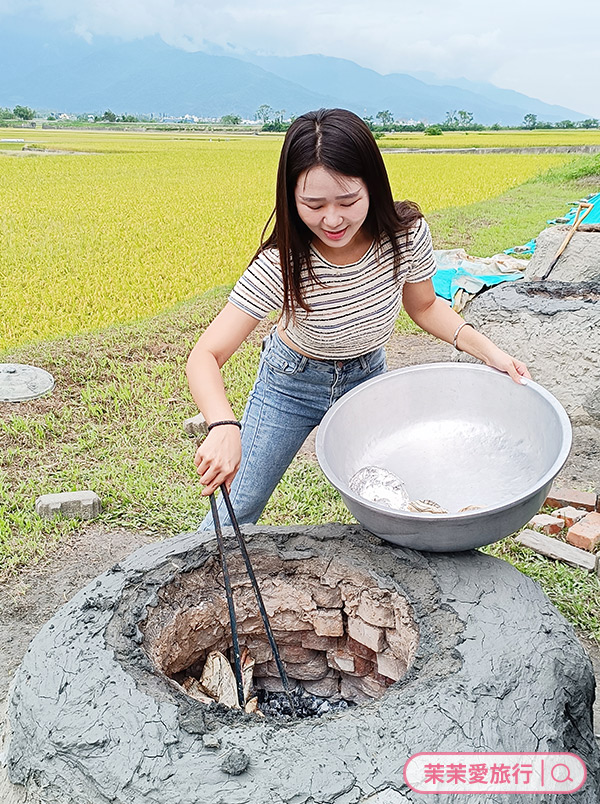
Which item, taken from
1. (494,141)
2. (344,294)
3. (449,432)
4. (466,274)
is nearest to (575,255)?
A: (466,274)

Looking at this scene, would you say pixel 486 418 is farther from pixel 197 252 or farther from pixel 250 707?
pixel 197 252

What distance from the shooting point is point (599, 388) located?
417cm

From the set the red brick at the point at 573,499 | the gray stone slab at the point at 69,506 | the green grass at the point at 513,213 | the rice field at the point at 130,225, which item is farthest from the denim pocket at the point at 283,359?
the green grass at the point at 513,213

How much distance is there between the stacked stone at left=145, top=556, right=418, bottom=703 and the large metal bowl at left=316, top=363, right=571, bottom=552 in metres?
0.28

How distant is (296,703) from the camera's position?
6.76 feet

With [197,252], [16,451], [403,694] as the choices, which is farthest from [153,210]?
[403,694]

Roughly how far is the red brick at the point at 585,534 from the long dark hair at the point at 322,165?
192cm

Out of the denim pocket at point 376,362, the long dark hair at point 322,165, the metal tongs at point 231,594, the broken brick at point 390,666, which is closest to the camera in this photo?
the metal tongs at point 231,594

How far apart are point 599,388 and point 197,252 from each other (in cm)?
651

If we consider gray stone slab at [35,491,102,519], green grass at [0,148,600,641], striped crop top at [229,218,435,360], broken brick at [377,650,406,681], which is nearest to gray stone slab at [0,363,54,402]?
green grass at [0,148,600,641]

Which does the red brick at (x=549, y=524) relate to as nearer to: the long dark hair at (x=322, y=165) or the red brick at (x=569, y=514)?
the red brick at (x=569, y=514)

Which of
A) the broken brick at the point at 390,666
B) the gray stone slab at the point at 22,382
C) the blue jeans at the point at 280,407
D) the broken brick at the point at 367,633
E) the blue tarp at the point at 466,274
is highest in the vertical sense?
the blue jeans at the point at 280,407

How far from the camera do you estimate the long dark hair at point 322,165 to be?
66.8 inches

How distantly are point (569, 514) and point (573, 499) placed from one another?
0.42ft
